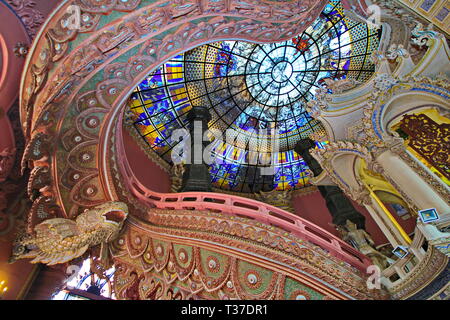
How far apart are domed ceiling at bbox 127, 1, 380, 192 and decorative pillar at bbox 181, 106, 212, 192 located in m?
1.45

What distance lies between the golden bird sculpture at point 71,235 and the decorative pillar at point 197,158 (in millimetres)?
3918

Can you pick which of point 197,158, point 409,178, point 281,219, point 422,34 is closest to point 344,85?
point 422,34

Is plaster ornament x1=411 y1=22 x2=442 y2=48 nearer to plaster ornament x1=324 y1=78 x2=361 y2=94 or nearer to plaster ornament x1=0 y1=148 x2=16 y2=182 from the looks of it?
plaster ornament x1=324 y1=78 x2=361 y2=94

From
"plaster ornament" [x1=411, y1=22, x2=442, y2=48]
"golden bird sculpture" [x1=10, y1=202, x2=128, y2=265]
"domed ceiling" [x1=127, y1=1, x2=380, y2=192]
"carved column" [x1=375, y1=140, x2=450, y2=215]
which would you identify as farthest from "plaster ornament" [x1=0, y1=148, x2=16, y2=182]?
"plaster ornament" [x1=411, y1=22, x2=442, y2=48]

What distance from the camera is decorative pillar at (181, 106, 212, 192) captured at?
1039cm

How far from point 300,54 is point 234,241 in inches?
457

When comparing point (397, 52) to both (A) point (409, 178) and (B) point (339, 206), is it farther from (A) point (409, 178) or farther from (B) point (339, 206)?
(B) point (339, 206)

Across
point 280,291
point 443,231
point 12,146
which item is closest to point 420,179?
point 443,231

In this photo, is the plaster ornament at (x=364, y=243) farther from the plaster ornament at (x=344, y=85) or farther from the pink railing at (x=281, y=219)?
the plaster ornament at (x=344, y=85)

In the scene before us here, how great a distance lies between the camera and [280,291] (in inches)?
179

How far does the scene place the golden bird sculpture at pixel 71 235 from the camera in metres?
5.63
